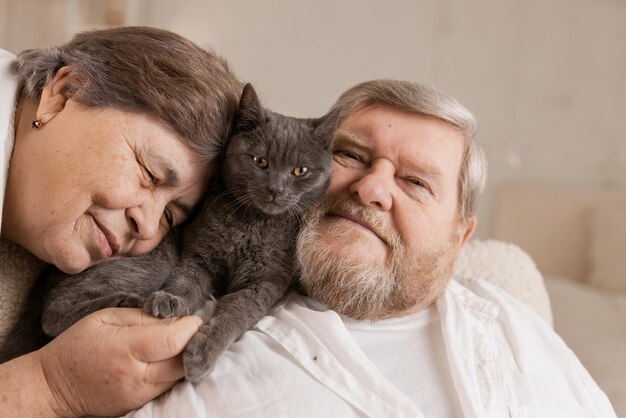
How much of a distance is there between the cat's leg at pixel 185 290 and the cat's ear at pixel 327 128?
14.2 inches

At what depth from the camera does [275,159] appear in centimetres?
124

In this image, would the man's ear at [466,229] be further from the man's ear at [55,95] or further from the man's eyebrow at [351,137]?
the man's ear at [55,95]

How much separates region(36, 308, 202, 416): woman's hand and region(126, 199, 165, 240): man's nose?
18cm

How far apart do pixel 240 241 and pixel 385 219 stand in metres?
0.31

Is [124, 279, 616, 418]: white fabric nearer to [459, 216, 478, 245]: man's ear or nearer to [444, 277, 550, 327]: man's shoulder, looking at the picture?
[444, 277, 550, 327]: man's shoulder

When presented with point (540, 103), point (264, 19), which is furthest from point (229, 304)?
point (540, 103)

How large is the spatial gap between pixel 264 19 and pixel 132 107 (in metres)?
2.14

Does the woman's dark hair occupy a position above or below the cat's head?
above

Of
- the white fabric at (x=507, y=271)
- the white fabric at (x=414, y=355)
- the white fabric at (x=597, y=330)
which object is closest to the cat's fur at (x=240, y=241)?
the white fabric at (x=414, y=355)

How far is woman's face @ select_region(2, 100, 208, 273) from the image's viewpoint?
1.01m

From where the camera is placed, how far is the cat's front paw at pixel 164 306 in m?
0.95

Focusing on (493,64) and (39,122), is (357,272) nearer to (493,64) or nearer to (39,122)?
(39,122)

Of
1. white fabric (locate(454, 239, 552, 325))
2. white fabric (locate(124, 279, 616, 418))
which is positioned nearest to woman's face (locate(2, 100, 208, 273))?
white fabric (locate(124, 279, 616, 418))

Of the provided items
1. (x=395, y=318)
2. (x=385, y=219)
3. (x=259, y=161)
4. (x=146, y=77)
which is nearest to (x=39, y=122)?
(x=146, y=77)
